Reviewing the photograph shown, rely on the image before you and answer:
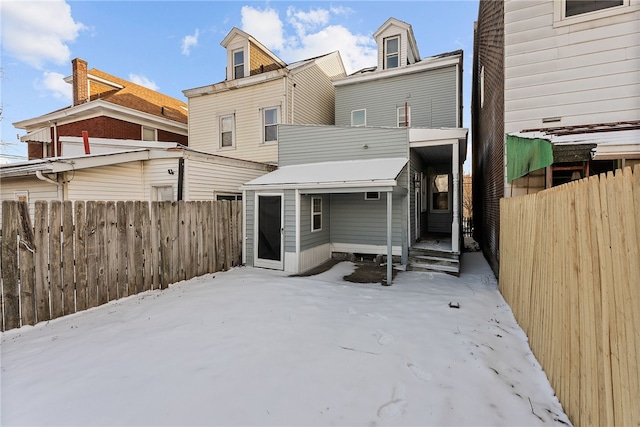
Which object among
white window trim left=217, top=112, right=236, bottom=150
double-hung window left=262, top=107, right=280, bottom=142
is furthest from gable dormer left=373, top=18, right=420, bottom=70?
white window trim left=217, top=112, right=236, bottom=150

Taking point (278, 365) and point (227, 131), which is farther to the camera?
point (227, 131)

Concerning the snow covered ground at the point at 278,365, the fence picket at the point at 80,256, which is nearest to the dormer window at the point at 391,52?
the snow covered ground at the point at 278,365

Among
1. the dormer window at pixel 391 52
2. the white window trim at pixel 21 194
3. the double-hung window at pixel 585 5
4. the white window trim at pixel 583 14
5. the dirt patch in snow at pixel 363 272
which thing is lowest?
the dirt patch in snow at pixel 363 272

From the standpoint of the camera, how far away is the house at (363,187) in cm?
807

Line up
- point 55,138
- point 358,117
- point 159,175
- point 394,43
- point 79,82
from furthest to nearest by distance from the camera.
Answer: point 55,138
point 79,82
point 358,117
point 394,43
point 159,175

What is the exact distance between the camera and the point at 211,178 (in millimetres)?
9836

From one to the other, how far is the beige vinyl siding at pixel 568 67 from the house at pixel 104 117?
53.8 feet

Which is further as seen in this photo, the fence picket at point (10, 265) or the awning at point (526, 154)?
the awning at point (526, 154)

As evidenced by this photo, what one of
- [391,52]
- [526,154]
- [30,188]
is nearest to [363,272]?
→ [526,154]

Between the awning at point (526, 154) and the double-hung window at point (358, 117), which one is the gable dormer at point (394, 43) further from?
the awning at point (526, 154)

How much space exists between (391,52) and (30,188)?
1477cm

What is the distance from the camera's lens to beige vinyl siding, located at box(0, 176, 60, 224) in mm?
9739

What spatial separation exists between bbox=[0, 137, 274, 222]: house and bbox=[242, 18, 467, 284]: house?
1.87m

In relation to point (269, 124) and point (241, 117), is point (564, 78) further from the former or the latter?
point (241, 117)
